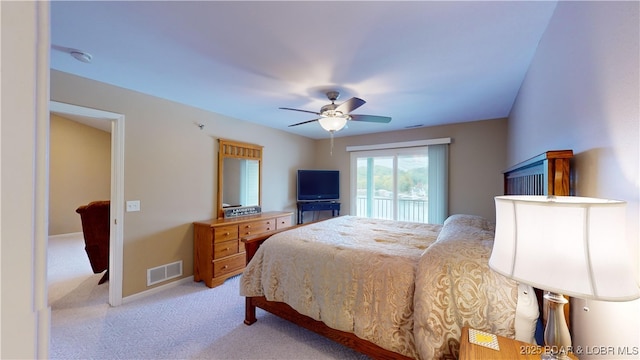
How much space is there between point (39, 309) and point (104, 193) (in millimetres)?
7825

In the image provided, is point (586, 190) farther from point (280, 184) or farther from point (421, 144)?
point (280, 184)

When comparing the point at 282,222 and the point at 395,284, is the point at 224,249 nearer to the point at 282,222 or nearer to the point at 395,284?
the point at 282,222

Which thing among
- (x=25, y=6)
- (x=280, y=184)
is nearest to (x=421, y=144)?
(x=280, y=184)

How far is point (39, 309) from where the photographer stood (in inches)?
11.2

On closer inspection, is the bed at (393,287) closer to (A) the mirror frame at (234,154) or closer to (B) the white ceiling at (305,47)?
(B) the white ceiling at (305,47)

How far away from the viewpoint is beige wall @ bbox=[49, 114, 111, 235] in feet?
18.0

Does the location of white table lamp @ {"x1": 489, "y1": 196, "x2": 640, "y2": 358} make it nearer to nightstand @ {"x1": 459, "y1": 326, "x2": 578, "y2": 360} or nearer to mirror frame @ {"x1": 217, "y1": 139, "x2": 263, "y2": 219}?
nightstand @ {"x1": 459, "y1": 326, "x2": 578, "y2": 360}

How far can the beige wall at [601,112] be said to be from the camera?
32.7 inches

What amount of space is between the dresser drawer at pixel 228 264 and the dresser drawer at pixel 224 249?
6 cm

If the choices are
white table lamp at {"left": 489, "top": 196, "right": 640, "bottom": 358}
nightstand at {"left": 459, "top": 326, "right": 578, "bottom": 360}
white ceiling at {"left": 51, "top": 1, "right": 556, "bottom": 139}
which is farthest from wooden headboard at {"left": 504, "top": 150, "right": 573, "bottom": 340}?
white ceiling at {"left": 51, "top": 1, "right": 556, "bottom": 139}

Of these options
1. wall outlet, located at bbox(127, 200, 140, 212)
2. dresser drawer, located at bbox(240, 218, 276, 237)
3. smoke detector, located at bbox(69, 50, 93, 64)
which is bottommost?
dresser drawer, located at bbox(240, 218, 276, 237)

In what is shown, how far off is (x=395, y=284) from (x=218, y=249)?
7.88 feet

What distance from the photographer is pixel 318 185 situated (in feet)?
17.0

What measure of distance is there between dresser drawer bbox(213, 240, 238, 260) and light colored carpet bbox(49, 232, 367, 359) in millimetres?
413
